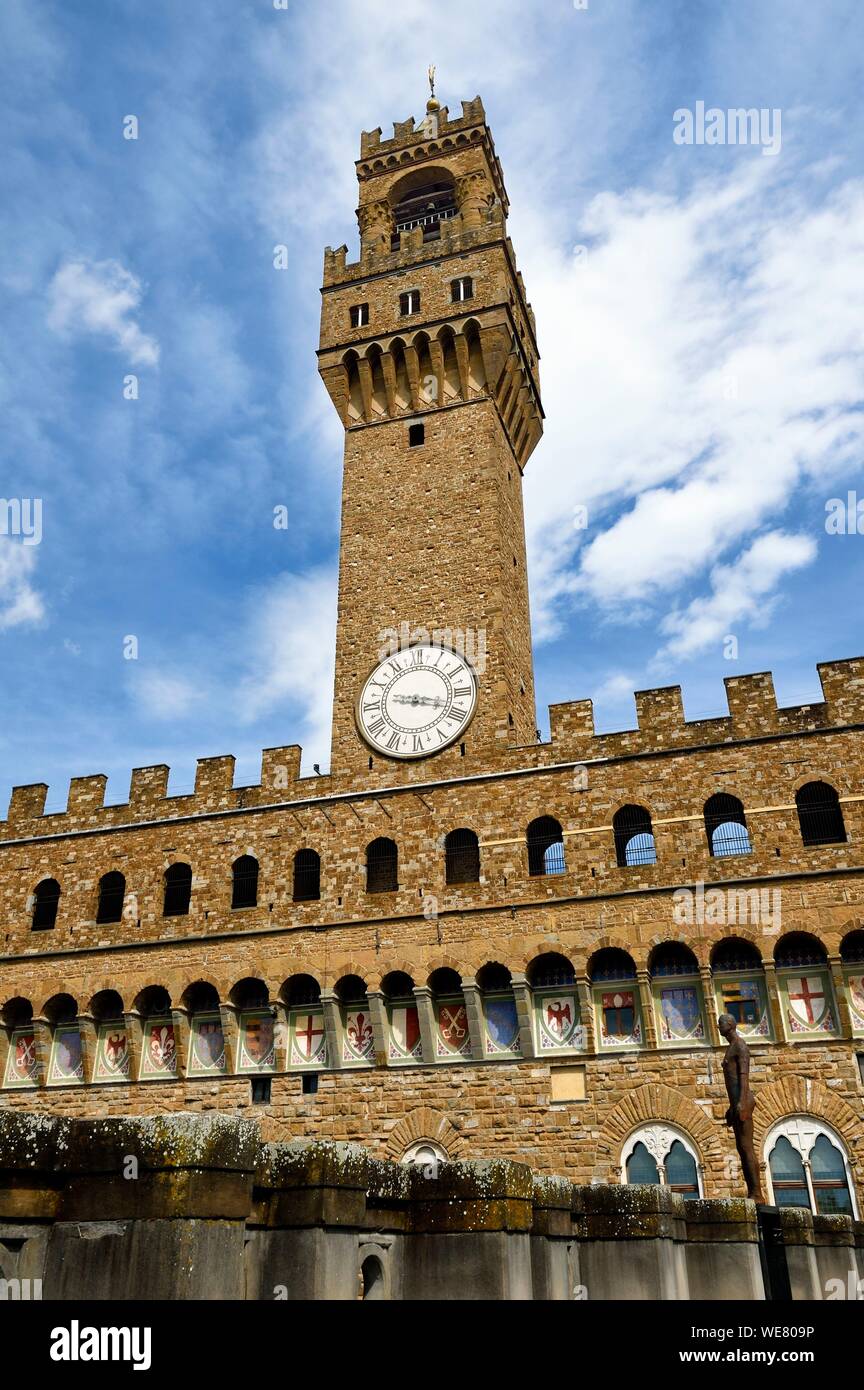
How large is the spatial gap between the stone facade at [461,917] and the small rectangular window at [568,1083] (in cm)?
6

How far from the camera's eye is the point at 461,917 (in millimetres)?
21188

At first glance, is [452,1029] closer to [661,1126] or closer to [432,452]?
[661,1126]

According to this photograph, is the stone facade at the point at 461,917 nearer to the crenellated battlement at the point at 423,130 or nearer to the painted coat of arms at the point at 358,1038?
the painted coat of arms at the point at 358,1038

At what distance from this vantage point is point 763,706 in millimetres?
21047

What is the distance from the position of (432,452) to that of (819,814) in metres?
14.2

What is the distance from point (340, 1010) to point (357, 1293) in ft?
50.1

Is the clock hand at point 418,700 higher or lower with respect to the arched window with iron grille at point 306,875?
higher

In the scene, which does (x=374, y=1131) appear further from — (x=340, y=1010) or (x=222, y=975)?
(x=222, y=975)

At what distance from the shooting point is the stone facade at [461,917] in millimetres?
19234

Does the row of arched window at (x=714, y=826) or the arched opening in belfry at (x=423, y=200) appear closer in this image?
the row of arched window at (x=714, y=826)

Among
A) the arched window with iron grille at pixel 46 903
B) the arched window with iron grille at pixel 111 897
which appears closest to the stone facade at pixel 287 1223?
the arched window with iron grille at pixel 111 897

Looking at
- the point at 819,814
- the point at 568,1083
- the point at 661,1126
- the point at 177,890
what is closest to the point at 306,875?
the point at 177,890

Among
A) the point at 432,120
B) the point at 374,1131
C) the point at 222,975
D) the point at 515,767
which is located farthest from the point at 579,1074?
the point at 432,120

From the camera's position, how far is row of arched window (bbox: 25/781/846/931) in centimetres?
2023
